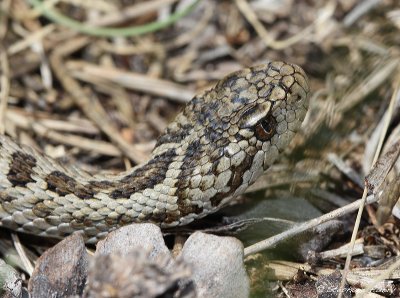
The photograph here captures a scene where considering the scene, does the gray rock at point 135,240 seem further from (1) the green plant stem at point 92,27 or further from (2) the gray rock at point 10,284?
(1) the green plant stem at point 92,27

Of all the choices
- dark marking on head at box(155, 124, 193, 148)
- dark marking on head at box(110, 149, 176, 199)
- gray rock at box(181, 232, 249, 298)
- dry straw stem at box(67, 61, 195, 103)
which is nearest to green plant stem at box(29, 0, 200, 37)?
dry straw stem at box(67, 61, 195, 103)

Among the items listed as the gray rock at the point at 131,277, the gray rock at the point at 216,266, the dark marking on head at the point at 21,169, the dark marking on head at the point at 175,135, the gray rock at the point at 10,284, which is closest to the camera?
the gray rock at the point at 131,277

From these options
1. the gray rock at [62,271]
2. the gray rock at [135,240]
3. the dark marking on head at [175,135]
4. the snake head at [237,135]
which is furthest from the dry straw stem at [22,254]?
the dark marking on head at [175,135]

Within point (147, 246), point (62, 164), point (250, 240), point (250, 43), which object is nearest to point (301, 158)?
point (250, 240)

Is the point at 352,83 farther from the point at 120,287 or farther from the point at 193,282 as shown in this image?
the point at 120,287

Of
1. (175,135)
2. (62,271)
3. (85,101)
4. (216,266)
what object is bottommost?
(216,266)

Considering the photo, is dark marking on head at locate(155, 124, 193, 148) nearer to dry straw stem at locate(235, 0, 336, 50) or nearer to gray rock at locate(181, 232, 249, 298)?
gray rock at locate(181, 232, 249, 298)

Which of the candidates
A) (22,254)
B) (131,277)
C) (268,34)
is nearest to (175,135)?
(22,254)

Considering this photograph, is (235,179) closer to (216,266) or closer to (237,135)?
(237,135)
